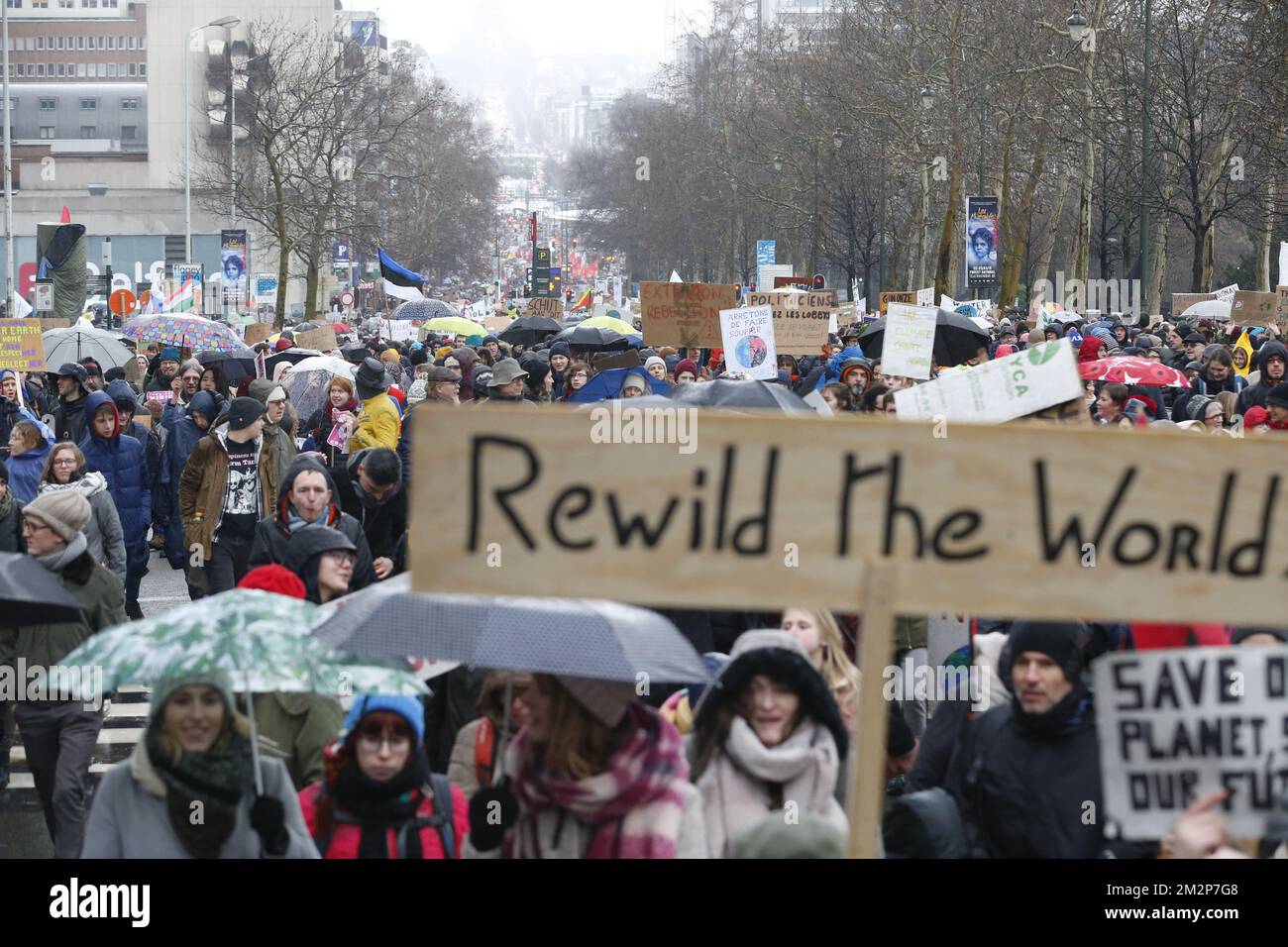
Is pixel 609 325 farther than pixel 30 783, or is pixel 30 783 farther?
pixel 609 325

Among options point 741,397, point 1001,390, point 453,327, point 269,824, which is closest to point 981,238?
point 453,327

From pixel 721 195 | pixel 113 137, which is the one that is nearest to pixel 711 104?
pixel 721 195

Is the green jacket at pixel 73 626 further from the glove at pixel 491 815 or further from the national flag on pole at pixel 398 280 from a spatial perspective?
the national flag on pole at pixel 398 280

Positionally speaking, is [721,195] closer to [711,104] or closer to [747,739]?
[711,104]

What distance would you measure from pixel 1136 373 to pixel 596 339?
1054 cm

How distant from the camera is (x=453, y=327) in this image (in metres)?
31.9

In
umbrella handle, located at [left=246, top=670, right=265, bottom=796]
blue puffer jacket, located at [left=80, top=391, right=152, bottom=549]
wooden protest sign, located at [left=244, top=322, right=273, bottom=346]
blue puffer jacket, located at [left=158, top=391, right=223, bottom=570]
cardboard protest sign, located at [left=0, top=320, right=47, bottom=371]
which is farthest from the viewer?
wooden protest sign, located at [left=244, top=322, right=273, bottom=346]

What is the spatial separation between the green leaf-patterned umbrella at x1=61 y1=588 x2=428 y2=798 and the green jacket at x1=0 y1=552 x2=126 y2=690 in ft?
8.62

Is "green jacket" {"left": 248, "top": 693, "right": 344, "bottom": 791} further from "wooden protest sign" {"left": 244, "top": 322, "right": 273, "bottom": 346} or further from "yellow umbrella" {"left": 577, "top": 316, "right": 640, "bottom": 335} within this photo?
"wooden protest sign" {"left": 244, "top": 322, "right": 273, "bottom": 346}

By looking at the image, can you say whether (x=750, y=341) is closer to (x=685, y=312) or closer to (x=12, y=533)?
(x=685, y=312)

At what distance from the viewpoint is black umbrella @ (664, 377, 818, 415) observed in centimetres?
902

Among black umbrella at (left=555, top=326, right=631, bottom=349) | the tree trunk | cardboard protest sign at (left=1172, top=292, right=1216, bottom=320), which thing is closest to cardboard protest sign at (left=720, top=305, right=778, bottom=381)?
black umbrella at (left=555, top=326, right=631, bottom=349)

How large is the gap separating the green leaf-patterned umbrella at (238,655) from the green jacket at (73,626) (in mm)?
2628
